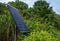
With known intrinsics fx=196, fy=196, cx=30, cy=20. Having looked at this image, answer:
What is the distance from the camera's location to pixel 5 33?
6.51m

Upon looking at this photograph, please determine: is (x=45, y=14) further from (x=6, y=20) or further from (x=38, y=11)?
(x=6, y=20)

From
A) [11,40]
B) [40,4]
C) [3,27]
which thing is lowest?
[11,40]

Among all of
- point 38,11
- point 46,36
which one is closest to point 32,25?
point 46,36

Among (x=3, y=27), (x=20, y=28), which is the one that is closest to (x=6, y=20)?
(x=3, y=27)

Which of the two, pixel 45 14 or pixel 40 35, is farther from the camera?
pixel 45 14

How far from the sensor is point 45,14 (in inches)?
750

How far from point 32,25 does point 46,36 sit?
248 centimetres

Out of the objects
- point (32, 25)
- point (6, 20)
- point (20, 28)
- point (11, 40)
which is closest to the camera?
point (20, 28)

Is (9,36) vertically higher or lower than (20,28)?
lower

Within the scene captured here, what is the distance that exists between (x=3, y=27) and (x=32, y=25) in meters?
2.05

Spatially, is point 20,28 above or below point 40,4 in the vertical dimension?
below

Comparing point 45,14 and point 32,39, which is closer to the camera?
point 32,39

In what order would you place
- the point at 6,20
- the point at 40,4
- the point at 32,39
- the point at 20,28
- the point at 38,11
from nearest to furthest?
1. the point at 20,28
2. the point at 32,39
3. the point at 6,20
4. the point at 38,11
5. the point at 40,4

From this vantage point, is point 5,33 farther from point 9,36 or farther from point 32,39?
point 32,39
